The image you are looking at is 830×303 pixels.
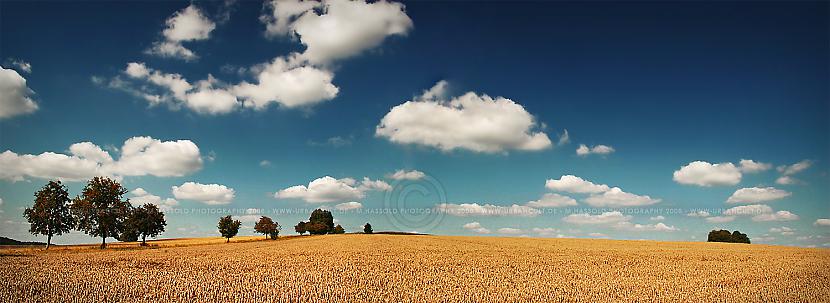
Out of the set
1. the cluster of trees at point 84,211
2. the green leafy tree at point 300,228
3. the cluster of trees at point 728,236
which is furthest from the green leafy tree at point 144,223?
the cluster of trees at point 728,236

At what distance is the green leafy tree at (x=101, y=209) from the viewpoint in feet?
225

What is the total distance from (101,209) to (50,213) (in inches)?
227

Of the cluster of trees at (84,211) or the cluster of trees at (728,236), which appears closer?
the cluster of trees at (84,211)

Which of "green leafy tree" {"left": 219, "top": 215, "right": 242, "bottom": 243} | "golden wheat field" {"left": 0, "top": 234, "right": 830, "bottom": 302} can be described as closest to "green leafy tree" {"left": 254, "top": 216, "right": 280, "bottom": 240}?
"green leafy tree" {"left": 219, "top": 215, "right": 242, "bottom": 243}

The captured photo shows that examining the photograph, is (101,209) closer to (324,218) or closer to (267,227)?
(267,227)

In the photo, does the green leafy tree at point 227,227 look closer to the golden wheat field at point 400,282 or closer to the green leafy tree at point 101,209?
the green leafy tree at point 101,209

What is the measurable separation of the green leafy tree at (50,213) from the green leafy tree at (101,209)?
1145 mm

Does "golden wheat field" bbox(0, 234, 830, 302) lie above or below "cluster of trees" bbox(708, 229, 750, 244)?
above

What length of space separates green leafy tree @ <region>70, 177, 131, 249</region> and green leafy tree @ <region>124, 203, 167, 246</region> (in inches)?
290

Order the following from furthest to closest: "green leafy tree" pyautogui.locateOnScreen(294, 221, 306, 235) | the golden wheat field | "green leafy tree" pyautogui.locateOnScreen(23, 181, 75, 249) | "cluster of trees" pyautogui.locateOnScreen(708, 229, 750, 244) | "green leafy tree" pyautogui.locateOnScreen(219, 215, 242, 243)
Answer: "green leafy tree" pyautogui.locateOnScreen(294, 221, 306, 235) < "cluster of trees" pyautogui.locateOnScreen(708, 229, 750, 244) < "green leafy tree" pyautogui.locateOnScreen(219, 215, 242, 243) < "green leafy tree" pyautogui.locateOnScreen(23, 181, 75, 249) < the golden wheat field

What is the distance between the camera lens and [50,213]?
219ft

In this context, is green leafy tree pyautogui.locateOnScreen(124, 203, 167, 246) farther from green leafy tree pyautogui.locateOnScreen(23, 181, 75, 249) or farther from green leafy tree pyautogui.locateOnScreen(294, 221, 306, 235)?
green leafy tree pyautogui.locateOnScreen(294, 221, 306, 235)

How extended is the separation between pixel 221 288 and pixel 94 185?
204 feet

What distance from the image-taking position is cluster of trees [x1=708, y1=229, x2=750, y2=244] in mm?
106369
